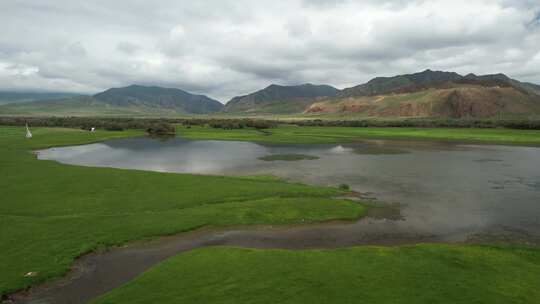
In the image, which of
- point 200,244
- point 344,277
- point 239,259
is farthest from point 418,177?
point 239,259

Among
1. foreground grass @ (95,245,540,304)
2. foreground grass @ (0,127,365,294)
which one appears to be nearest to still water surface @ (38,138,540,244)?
foreground grass @ (95,245,540,304)

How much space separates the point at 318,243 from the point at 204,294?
829cm

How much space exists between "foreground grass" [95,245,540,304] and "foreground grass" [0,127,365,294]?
5.06 metres

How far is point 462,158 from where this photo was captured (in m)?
53.8

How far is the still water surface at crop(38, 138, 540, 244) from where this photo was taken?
21.7 meters

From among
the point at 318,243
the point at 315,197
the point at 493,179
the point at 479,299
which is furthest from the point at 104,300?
the point at 493,179

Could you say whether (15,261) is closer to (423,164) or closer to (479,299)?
(479,299)

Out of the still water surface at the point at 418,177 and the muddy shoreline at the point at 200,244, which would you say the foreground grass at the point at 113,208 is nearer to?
the muddy shoreline at the point at 200,244

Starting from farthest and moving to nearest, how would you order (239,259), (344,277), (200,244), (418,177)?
(418,177), (200,244), (239,259), (344,277)

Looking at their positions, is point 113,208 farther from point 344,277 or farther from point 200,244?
point 344,277

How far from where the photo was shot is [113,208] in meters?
23.7

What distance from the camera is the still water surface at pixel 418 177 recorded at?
71.3 feet

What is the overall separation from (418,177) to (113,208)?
3290 cm

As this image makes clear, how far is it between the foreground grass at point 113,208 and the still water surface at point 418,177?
15.4 feet
